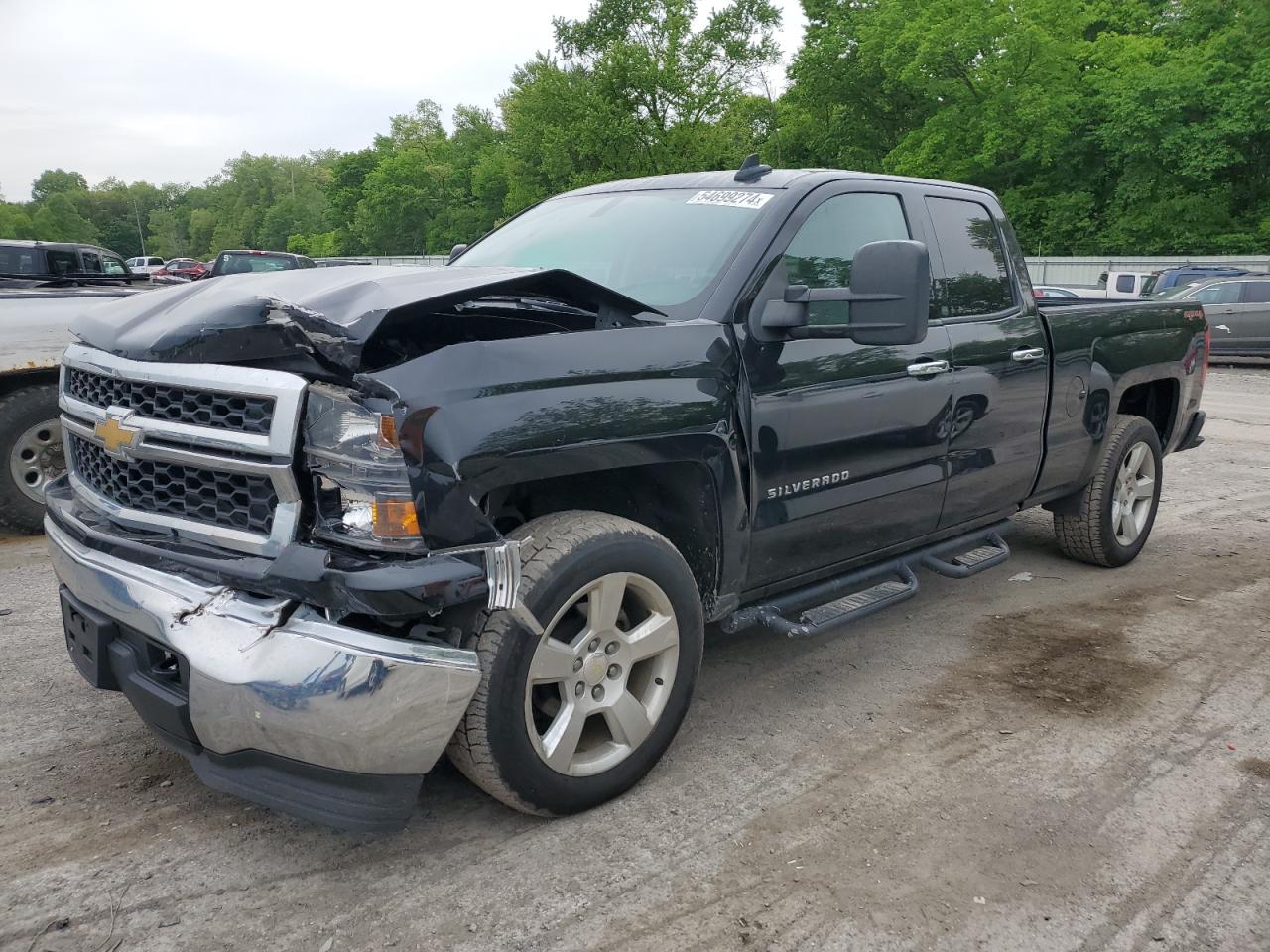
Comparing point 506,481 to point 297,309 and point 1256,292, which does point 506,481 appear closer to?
point 297,309

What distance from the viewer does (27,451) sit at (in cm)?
594

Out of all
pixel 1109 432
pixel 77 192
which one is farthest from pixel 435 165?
pixel 77 192

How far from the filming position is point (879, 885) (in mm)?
2633

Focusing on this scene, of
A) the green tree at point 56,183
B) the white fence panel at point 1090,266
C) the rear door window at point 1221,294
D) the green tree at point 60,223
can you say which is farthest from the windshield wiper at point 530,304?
the green tree at point 56,183

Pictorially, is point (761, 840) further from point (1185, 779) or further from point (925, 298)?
point (925, 298)

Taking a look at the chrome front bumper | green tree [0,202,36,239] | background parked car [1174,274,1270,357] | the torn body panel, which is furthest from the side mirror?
green tree [0,202,36,239]

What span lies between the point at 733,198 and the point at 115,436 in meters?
2.22

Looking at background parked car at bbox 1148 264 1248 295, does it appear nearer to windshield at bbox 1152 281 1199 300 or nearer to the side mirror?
windshield at bbox 1152 281 1199 300

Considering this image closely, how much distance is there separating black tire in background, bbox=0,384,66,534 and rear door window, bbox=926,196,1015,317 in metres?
4.98

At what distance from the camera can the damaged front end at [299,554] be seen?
7.63ft

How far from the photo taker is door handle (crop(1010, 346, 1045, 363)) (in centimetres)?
440

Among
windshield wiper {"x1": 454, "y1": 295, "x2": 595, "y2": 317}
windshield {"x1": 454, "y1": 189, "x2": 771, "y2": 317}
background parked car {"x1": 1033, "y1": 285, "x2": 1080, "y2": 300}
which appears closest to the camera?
windshield wiper {"x1": 454, "y1": 295, "x2": 595, "y2": 317}

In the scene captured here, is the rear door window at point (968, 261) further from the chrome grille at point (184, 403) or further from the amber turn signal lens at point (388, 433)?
the chrome grille at point (184, 403)

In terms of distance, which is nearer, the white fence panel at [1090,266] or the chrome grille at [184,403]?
the chrome grille at [184,403]
